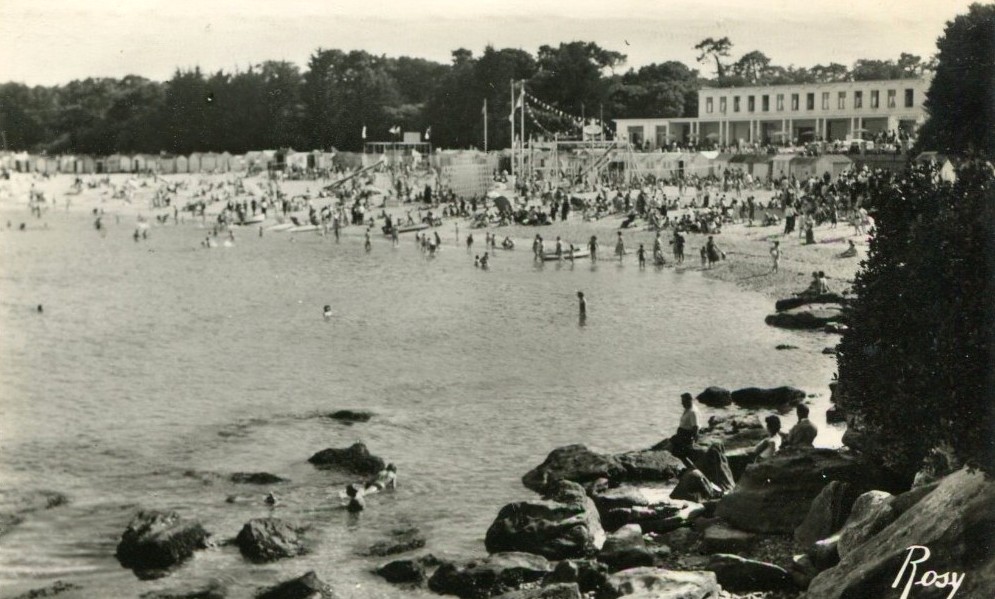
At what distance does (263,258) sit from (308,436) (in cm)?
3642

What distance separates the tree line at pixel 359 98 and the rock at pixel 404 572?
68.6 m

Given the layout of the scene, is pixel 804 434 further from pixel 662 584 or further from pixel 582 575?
pixel 662 584

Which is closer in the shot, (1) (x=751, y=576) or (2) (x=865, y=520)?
(2) (x=865, y=520)

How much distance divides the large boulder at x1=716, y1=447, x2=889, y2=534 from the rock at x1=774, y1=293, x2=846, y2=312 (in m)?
20.8

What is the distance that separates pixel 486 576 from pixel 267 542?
3.89 m

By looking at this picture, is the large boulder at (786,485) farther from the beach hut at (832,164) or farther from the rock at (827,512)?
the beach hut at (832,164)

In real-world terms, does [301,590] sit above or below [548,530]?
below

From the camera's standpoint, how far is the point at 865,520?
1294cm

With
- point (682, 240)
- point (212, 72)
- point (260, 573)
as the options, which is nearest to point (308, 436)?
point (260, 573)

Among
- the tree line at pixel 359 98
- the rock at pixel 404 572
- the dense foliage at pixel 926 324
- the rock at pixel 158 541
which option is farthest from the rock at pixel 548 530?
the tree line at pixel 359 98

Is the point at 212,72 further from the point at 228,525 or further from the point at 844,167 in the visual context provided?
the point at 228,525

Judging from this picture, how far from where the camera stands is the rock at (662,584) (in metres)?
12.6

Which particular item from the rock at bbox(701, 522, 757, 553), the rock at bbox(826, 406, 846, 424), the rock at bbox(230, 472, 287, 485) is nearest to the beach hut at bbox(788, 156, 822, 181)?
the rock at bbox(826, 406, 846, 424)

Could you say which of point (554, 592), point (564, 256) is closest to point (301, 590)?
point (554, 592)
